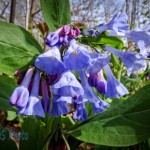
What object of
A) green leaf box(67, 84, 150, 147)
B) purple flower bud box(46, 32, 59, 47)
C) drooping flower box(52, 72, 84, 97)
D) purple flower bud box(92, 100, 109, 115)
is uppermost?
purple flower bud box(46, 32, 59, 47)

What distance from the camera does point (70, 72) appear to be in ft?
1.88

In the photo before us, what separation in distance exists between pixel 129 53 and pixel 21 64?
0.77ft

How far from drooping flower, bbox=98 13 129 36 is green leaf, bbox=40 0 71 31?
0.36 ft

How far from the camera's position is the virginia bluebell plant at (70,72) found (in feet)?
1.80

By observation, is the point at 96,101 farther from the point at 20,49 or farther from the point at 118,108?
the point at 20,49

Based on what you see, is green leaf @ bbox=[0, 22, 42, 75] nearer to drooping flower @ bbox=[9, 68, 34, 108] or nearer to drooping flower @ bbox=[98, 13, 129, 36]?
drooping flower @ bbox=[9, 68, 34, 108]

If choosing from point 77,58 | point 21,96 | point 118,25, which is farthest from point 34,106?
point 118,25

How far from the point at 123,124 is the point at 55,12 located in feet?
1.00

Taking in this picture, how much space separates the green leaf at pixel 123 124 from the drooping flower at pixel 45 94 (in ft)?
0.41

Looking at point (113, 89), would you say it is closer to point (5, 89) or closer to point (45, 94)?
point (45, 94)

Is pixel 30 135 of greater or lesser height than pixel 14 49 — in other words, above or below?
below

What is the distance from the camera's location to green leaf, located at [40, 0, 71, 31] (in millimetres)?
703

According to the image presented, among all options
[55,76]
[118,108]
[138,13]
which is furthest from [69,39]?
[138,13]

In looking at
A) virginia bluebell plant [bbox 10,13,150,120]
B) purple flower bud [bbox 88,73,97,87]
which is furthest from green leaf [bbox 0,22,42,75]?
purple flower bud [bbox 88,73,97,87]
